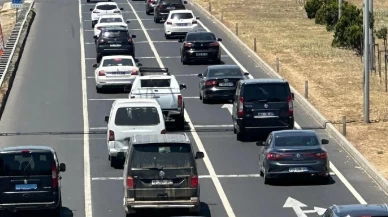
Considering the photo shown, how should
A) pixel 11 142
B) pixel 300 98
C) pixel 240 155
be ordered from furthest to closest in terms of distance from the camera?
pixel 300 98 → pixel 11 142 → pixel 240 155

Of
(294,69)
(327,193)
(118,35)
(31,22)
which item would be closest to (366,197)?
(327,193)

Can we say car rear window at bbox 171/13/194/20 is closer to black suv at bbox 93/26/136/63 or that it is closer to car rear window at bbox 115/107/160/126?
A: black suv at bbox 93/26/136/63

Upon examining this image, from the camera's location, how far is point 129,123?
30.2 m

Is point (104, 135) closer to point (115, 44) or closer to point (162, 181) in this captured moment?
point (162, 181)

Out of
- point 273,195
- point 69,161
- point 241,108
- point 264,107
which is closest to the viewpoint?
point 273,195

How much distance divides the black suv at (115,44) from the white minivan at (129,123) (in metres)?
22.2

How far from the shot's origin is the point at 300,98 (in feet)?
139

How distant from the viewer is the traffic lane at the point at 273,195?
26.0 meters

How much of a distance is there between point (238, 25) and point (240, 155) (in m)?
34.6

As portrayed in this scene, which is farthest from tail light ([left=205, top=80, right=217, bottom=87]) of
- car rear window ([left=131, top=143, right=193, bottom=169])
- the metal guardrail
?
car rear window ([left=131, top=143, right=193, bottom=169])

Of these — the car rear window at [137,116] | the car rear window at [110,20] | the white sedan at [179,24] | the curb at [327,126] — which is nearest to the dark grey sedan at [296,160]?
the curb at [327,126]

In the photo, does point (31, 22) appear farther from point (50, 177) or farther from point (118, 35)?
point (50, 177)

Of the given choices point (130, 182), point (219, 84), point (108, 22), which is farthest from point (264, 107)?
point (108, 22)

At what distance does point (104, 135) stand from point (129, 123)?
6.28 meters
